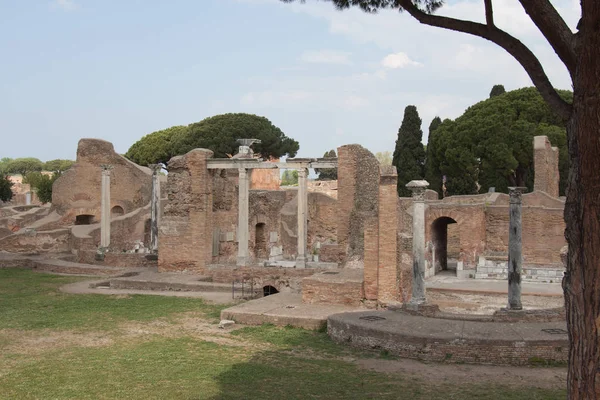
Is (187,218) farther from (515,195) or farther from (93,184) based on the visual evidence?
(93,184)

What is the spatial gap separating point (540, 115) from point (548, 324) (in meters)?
32.9

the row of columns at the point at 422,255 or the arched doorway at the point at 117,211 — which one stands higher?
the arched doorway at the point at 117,211

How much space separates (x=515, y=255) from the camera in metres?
12.2

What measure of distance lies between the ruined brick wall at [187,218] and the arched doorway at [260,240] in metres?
5.45

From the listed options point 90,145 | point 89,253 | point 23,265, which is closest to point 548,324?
point 89,253

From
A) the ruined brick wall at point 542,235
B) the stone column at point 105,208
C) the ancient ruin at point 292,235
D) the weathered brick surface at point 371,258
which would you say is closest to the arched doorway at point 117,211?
the ancient ruin at point 292,235

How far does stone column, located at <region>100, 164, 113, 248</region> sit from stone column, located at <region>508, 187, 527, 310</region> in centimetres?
1509

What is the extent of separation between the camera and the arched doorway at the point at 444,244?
25156 mm

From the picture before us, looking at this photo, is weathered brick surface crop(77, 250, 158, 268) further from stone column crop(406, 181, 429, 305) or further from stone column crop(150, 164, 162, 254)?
stone column crop(406, 181, 429, 305)

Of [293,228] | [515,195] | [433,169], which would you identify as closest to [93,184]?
[293,228]

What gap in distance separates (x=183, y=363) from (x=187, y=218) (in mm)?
10703

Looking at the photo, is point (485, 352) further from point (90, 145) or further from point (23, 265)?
point (90, 145)

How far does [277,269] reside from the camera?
56.8 ft

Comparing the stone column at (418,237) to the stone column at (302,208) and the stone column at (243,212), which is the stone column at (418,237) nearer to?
the stone column at (302,208)
